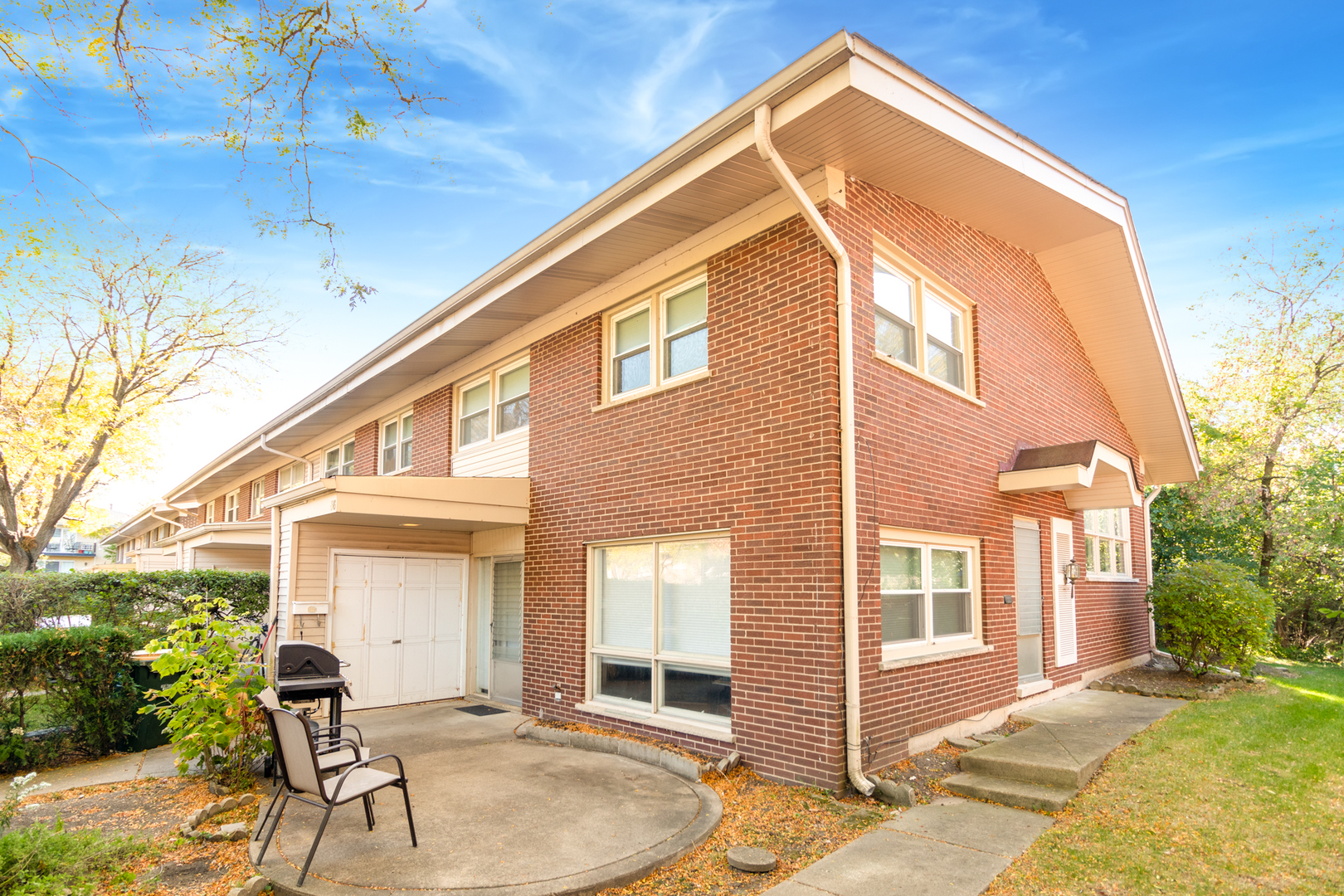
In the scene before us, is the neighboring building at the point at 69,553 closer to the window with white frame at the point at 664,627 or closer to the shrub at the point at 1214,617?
the window with white frame at the point at 664,627

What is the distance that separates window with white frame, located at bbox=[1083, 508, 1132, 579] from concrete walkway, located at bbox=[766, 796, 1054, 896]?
7191mm

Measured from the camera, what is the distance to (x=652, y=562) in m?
8.17

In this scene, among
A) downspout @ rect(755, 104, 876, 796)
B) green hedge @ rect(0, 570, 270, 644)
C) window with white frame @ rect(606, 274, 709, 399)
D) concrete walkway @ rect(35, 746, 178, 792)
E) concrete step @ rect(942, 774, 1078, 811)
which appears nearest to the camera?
concrete step @ rect(942, 774, 1078, 811)

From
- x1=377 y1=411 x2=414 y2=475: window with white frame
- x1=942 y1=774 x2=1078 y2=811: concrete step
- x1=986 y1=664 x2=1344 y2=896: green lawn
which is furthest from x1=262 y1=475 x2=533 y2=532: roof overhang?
x1=986 y1=664 x2=1344 y2=896: green lawn

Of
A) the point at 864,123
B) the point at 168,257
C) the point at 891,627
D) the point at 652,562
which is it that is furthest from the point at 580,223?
the point at 168,257

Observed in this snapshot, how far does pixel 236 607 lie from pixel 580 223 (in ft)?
28.9

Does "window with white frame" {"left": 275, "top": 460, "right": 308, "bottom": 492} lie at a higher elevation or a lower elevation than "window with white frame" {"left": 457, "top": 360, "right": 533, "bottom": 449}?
lower

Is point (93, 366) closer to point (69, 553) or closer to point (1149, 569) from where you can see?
point (1149, 569)

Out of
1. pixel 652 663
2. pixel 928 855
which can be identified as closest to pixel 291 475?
pixel 652 663

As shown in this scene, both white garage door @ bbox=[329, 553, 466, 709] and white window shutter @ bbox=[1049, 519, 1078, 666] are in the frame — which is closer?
white window shutter @ bbox=[1049, 519, 1078, 666]

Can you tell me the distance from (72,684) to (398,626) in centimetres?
389

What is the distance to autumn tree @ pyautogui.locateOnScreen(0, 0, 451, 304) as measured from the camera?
15.2ft

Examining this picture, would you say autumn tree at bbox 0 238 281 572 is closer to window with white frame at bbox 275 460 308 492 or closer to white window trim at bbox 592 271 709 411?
window with white frame at bbox 275 460 308 492

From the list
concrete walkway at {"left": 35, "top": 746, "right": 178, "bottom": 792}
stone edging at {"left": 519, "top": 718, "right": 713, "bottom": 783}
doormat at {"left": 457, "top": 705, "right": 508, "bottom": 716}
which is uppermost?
stone edging at {"left": 519, "top": 718, "right": 713, "bottom": 783}
